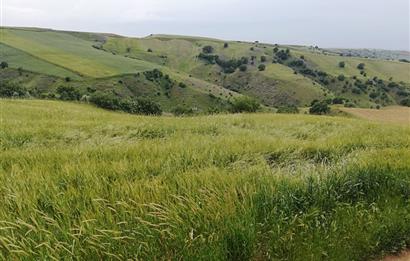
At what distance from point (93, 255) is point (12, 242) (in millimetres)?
787

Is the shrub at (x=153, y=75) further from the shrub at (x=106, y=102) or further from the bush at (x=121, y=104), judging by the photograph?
the shrub at (x=106, y=102)

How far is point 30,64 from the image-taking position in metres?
145

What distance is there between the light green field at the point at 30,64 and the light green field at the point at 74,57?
12.3ft

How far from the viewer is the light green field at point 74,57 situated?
15146 cm

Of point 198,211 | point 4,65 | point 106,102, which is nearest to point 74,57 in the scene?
point 4,65

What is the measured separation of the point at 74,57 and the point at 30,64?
992 inches

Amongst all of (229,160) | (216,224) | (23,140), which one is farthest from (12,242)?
(23,140)

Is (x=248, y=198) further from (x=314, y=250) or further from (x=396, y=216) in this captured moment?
(x=396, y=216)

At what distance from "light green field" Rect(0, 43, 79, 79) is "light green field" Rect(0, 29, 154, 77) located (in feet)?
12.3

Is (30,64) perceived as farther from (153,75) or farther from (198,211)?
(198,211)

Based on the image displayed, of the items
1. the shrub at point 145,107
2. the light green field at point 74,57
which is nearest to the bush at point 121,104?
the shrub at point 145,107

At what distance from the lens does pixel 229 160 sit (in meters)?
7.07

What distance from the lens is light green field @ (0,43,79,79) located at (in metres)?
140

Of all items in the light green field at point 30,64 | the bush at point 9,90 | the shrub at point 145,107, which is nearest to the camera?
the shrub at point 145,107
